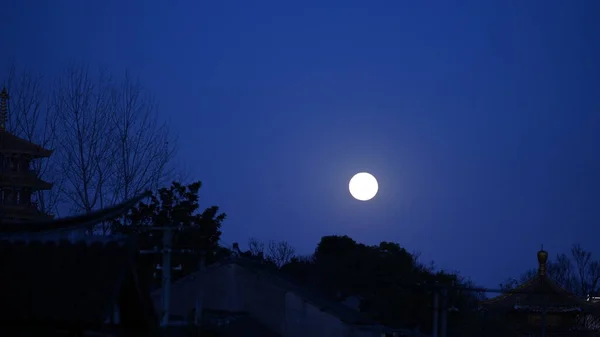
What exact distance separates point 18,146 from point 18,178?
8.39 feet

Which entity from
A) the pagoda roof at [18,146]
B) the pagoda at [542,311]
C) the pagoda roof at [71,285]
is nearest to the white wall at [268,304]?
the pagoda roof at [18,146]

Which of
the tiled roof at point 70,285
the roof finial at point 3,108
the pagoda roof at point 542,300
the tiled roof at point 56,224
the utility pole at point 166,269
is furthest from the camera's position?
the pagoda roof at point 542,300

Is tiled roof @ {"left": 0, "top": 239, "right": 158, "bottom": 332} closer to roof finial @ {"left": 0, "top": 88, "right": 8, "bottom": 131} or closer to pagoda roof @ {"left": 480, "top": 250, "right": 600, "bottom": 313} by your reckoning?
roof finial @ {"left": 0, "top": 88, "right": 8, "bottom": 131}

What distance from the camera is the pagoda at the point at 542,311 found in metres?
43.2

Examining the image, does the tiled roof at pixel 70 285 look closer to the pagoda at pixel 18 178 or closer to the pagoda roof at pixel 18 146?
the pagoda at pixel 18 178

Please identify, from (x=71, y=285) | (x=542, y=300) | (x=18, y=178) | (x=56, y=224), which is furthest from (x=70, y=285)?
(x=542, y=300)

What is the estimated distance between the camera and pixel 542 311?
42.6 m

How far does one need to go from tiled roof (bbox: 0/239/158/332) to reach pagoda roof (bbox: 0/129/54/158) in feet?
68.4

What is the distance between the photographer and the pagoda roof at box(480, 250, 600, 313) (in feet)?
139

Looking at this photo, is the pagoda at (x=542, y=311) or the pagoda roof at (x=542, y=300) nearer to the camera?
the pagoda roof at (x=542, y=300)

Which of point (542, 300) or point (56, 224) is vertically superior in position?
point (542, 300)

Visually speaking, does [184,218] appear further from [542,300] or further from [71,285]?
[71,285]

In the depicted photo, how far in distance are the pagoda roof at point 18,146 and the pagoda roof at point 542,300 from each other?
75.7ft

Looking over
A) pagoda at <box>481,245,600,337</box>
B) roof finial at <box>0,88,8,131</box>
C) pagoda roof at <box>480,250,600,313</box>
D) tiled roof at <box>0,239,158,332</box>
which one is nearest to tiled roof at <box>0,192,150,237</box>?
tiled roof at <box>0,239,158,332</box>
